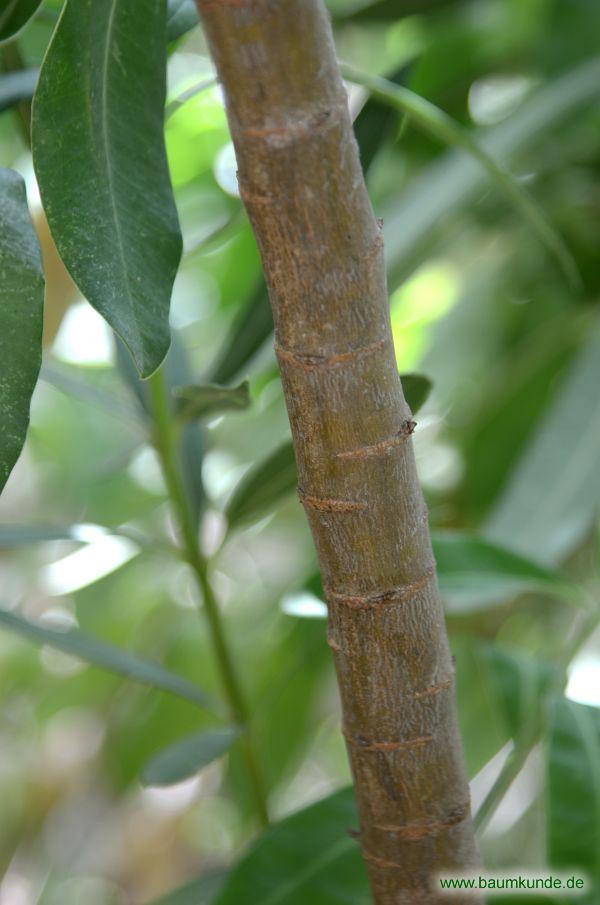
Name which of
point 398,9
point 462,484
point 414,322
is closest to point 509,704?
point 462,484

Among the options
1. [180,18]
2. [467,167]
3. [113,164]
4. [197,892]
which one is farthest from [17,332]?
[467,167]

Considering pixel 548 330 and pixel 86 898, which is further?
pixel 86 898

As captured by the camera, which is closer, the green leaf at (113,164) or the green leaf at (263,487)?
the green leaf at (113,164)

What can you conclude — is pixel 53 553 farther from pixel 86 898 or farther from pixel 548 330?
pixel 548 330

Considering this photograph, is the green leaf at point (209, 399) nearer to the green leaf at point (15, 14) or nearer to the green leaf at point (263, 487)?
the green leaf at point (263, 487)

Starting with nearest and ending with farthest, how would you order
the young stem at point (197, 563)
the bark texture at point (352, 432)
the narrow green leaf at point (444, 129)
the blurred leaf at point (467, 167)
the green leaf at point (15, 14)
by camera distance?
the bark texture at point (352, 432) → the green leaf at point (15, 14) → the narrow green leaf at point (444, 129) → the young stem at point (197, 563) → the blurred leaf at point (467, 167)

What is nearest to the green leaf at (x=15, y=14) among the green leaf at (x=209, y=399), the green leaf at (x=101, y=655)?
the green leaf at (x=209, y=399)

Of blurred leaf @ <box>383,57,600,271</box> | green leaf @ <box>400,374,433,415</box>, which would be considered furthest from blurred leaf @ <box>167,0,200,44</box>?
blurred leaf @ <box>383,57,600,271</box>
